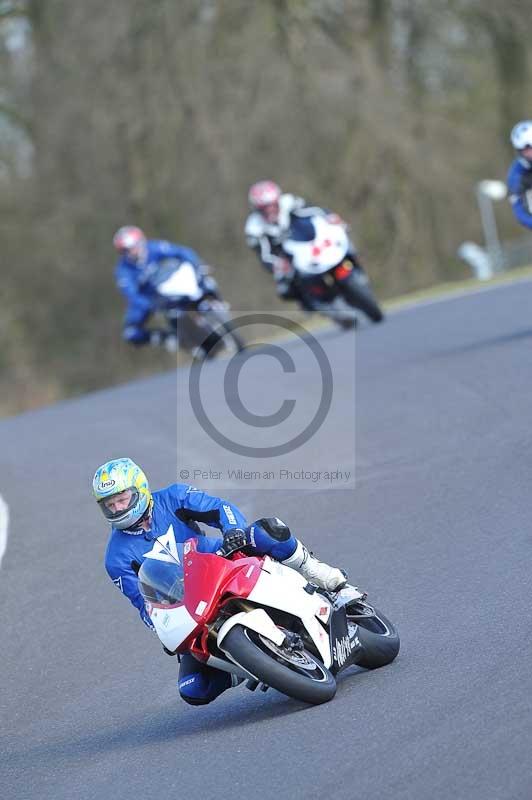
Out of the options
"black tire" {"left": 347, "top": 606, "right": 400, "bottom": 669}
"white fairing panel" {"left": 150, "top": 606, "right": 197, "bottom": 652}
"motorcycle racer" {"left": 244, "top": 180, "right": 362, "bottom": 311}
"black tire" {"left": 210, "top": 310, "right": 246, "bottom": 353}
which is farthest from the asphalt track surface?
"black tire" {"left": 210, "top": 310, "right": 246, "bottom": 353}

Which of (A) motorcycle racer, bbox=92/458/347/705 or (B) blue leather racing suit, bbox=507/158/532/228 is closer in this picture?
(A) motorcycle racer, bbox=92/458/347/705

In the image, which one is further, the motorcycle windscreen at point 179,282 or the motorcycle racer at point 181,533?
the motorcycle windscreen at point 179,282

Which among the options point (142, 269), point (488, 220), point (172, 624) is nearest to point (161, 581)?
point (172, 624)

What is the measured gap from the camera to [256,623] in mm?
6344

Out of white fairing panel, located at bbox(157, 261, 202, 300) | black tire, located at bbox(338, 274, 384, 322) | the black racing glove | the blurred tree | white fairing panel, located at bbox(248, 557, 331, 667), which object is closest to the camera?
white fairing panel, located at bbox(248, 557, 331, 667)

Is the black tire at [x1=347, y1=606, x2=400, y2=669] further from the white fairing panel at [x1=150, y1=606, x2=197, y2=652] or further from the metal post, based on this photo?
the metal post

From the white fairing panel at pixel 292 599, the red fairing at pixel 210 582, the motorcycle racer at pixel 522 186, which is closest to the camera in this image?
the red fairing at pixel 210 582

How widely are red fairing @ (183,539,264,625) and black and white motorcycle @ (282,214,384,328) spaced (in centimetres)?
1203

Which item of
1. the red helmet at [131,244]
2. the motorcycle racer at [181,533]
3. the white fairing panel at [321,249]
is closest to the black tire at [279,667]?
the motorcycle racer at [181,533]

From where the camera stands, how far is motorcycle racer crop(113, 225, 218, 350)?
2098 cm

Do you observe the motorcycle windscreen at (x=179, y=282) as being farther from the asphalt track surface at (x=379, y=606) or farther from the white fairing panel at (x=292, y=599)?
the white fairing panel at (x=292, y=599)

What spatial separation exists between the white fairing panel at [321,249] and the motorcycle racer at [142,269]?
215 centimetres

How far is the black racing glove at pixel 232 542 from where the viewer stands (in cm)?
663

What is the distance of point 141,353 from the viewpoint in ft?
125
